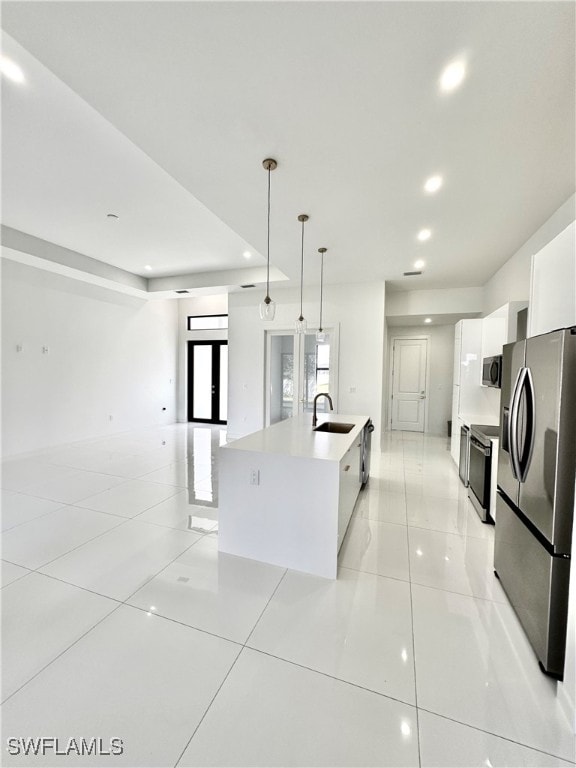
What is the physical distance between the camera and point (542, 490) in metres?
1.67

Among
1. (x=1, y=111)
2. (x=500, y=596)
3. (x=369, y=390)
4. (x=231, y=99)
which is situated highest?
(x=1, y=111)

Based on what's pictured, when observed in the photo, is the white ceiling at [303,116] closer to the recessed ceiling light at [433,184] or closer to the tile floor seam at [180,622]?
the recessed ceiling light at [433,184]

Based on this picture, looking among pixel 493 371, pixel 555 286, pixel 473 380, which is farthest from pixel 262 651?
pixel 473 380

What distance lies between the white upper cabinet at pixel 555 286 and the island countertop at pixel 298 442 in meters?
1.68

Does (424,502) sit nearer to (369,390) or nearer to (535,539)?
(535,539)

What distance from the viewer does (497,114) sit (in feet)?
6.65

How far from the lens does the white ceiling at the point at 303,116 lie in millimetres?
1511

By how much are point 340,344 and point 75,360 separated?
195 inches

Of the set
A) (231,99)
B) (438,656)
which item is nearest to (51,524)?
(438,656)

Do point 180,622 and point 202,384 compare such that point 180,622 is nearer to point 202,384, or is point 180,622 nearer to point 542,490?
point 542,490

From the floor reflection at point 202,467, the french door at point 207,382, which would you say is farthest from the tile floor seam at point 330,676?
the french door at point 207,382

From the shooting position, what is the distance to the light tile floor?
1.25 meters

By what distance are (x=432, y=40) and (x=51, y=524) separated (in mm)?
4273

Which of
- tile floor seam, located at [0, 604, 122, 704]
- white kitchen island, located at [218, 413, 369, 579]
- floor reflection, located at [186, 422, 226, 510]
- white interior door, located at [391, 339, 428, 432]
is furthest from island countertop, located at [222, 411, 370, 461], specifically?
white interior door, located at [391, 339, 428, 432]
